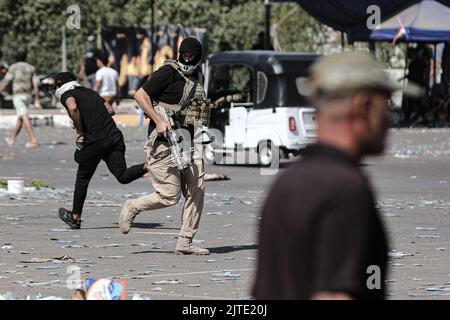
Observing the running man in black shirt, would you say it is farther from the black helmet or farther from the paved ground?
the black helmet

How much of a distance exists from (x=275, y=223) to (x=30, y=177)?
16573 millimetres

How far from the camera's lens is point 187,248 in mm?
11234

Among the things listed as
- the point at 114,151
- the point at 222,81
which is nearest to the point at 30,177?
the point at 222,81

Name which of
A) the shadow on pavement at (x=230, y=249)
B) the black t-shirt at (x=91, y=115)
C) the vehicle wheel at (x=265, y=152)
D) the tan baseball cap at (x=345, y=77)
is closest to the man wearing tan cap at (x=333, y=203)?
the tan baseball cap at (x=345, y=77)

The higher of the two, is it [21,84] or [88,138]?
[88,138]

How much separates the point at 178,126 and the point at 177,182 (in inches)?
19.2

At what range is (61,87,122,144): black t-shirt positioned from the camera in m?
13.3

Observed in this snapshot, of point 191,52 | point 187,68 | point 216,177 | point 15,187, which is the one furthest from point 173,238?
point 216,177

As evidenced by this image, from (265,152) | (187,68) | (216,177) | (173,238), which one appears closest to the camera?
(187,68)

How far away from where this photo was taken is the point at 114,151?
13.5 m

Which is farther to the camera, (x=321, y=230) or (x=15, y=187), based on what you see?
(x=15, y=187)

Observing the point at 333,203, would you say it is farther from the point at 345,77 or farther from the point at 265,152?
the point at 265,152

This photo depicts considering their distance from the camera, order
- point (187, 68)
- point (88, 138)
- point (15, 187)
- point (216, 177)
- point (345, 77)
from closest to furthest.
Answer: point (345, 77)
point (187, 68)
point (88, 138)
point (15, 187)
point (216, 177)
